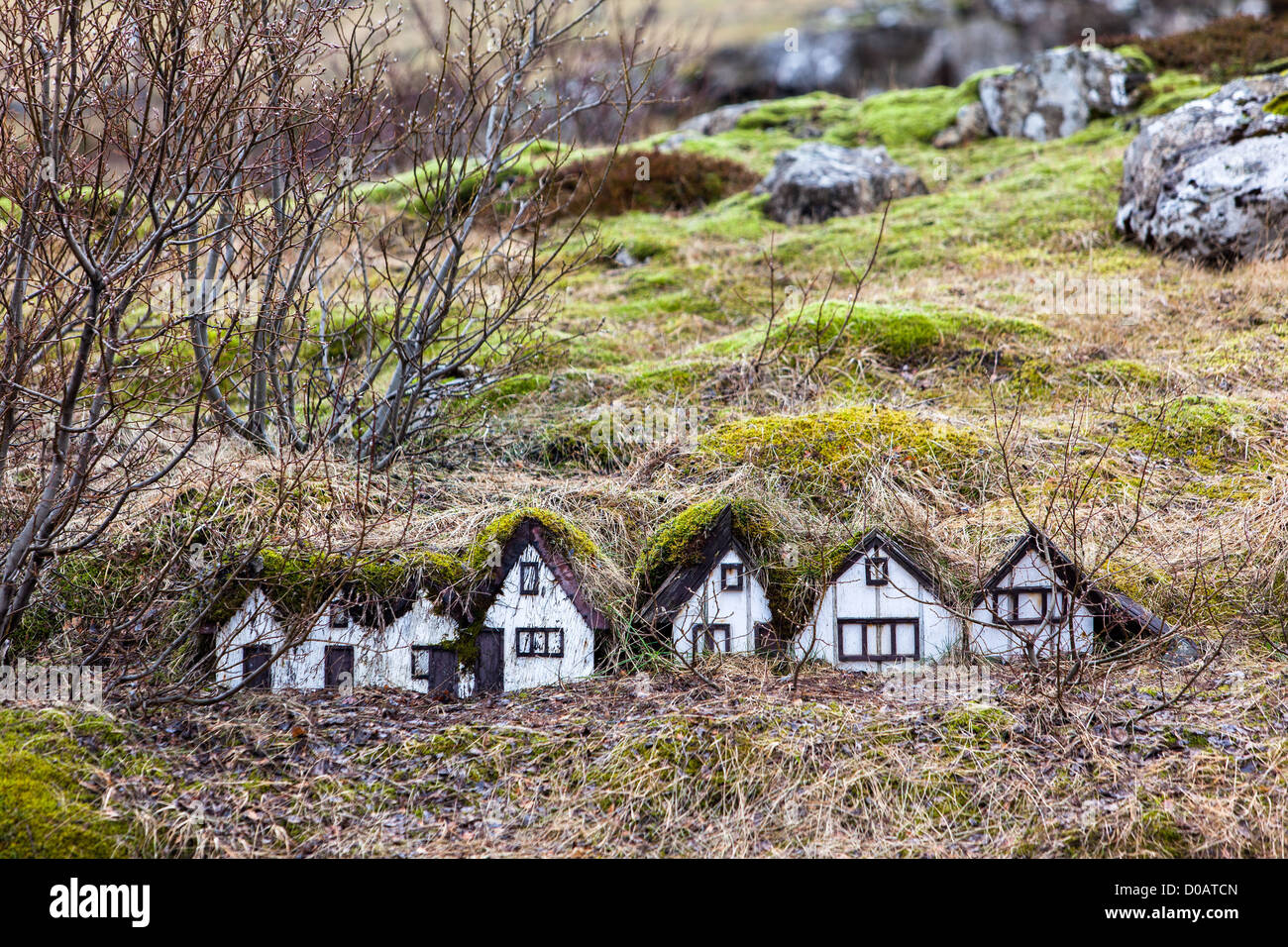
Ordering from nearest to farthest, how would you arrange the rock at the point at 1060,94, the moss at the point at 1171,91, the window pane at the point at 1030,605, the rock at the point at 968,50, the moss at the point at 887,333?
the window pane at the point at 1030,605 → the moss at the point at 887,333 → the moss at the point at 1171,91 → the rock at the point at 1060,94 → the rock at the point at 968,50

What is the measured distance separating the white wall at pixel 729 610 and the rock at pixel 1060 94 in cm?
1197

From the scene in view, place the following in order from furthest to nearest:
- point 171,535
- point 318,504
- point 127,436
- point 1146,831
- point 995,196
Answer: point 995,196 < point 127,436 < point 318,504 < point 171,535 < point 1146,831

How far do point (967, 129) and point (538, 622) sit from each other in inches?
498

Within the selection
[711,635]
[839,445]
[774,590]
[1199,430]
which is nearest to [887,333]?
[839,445]

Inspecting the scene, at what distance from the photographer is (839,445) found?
5023 millimetres

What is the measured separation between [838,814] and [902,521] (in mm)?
1722

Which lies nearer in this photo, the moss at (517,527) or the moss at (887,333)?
the moss at (517,527)

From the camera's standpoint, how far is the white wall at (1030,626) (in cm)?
370

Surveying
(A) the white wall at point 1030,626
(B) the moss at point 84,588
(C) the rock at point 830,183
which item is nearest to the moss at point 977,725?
(A) the white wall at point 1030,626

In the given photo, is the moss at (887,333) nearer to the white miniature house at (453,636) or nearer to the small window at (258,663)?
the white miniature house at (453,636)

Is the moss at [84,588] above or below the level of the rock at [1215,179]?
below

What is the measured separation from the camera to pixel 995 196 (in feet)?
34.1

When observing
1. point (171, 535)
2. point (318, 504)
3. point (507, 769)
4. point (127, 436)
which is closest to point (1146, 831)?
point (507, 769)

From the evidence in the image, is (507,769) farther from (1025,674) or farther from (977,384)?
(977,384)
